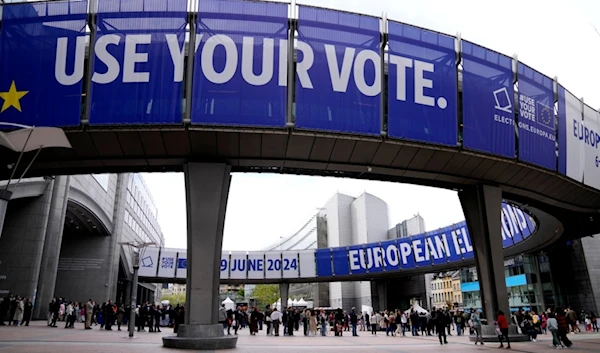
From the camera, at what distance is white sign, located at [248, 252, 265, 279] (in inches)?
2053

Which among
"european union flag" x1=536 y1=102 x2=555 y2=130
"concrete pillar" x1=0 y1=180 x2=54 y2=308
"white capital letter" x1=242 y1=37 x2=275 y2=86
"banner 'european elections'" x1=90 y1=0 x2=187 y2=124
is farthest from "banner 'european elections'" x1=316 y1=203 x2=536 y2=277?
"concrete pillar" x1=0 y1=180 x2=54 y2=308

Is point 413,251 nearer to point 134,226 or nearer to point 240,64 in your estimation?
point 134,226

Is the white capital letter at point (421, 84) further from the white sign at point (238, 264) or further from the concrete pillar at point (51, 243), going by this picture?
the white sign at point (238, 264)

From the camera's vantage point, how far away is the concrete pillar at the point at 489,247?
21406mm

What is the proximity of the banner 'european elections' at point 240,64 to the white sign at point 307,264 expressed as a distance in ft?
121

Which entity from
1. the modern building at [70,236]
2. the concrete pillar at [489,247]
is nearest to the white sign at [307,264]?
the modern building at [70,236]

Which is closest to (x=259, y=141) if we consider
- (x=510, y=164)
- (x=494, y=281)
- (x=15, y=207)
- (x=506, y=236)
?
(x=510, y=164)

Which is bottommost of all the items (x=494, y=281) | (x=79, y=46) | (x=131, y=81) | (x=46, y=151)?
(x=494, y=281)

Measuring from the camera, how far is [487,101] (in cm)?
2042

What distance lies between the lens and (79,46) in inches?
669

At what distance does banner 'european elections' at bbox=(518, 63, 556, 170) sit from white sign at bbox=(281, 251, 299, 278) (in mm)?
34200

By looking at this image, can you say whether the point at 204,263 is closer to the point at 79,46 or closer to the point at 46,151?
the point at 46,151

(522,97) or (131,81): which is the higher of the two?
(522,97)

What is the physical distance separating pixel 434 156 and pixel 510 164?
3956mm
